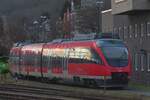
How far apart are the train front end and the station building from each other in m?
10.5

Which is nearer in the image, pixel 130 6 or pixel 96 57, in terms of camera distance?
pixel 96 57

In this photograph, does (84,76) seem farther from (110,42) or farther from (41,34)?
(41,34)

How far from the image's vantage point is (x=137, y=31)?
48500 millimetres

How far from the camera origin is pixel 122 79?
3178 cm

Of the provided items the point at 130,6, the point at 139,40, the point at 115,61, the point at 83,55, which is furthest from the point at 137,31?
the point at 115,61

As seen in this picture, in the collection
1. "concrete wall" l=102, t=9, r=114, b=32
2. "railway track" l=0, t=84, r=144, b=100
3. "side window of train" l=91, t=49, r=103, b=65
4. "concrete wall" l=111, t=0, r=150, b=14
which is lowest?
"railway track" l=0, t=84, r=144, b=100

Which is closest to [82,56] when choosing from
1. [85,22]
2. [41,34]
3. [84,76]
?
[84,76]

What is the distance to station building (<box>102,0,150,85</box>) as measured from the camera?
4484 centimetres

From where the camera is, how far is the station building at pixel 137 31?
44.8 metres

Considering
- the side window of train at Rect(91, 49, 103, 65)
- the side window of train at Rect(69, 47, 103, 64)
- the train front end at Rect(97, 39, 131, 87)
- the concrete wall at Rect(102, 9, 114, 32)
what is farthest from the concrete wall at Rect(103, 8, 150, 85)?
the side window of train at Rect(91, 49, 103, 65)

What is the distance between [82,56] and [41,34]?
4734cm

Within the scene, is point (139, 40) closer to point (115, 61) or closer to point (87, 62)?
point (87, 62)

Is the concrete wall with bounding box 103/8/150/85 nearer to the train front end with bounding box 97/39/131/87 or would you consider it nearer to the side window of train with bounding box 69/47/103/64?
the side window of train with bounding box 69/47/103/64

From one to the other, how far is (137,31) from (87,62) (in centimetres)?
1676
